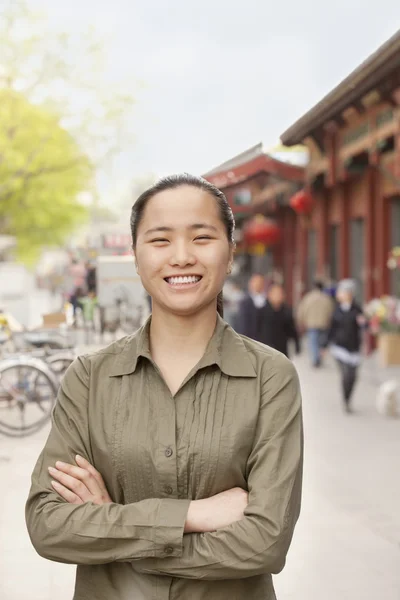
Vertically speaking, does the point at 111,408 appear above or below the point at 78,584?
above

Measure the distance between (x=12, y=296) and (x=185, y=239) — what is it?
6381 mm

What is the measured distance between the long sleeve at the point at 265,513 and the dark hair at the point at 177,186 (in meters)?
0.38

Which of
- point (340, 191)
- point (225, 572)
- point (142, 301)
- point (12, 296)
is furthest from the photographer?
point (340, 191)

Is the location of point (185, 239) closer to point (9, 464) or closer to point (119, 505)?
point (119, 505)

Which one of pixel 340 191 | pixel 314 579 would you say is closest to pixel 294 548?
pixel 314 579

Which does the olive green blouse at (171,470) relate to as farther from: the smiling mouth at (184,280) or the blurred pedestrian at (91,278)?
the blurred pedestrian at (91,278)

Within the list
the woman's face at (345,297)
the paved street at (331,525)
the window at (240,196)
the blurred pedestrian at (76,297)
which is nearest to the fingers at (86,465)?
the paved street at (331,525)

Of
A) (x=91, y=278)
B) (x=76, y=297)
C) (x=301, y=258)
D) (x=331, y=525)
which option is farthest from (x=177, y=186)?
(x=301, y=258)

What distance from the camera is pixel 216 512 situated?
91.3 inches

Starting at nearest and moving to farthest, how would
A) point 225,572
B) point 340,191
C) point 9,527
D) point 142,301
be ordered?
point 225,572, point 142,301, point 9,527, point 340,191

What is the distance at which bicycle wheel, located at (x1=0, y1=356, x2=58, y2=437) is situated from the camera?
9986 millimetres

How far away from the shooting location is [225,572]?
90.7 inches

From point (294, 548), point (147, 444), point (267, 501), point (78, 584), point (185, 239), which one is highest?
point (185, 239)

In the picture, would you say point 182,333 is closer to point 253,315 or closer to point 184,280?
point 184,280
